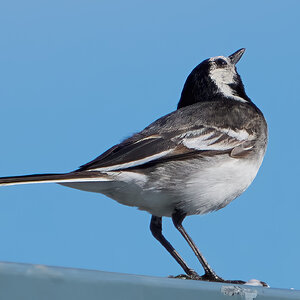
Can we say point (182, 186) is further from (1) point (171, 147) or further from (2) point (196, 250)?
(2) point (196, 250)

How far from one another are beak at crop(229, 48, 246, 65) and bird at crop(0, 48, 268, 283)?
3.85 feet

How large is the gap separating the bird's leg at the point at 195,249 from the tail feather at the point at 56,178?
928 mm

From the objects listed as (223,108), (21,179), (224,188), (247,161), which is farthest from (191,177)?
(21,179)

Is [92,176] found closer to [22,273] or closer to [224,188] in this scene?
[224,188]

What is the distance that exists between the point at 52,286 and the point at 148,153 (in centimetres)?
315

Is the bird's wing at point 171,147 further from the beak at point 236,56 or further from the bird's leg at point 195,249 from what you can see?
the beak at point 236,56

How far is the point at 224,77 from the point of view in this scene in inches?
279

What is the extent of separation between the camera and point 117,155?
5.44 metres

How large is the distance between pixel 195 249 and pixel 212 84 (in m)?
2.07

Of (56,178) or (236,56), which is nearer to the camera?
(56,178)

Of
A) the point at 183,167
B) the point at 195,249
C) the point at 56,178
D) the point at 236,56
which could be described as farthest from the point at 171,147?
the point at 236,56

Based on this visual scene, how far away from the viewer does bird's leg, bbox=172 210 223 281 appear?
565cm

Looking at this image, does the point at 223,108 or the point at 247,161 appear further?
the point at 223,108

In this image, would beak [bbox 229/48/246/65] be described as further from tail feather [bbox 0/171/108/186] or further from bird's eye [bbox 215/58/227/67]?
→ tail feather [bbox 0/171/108/186]
